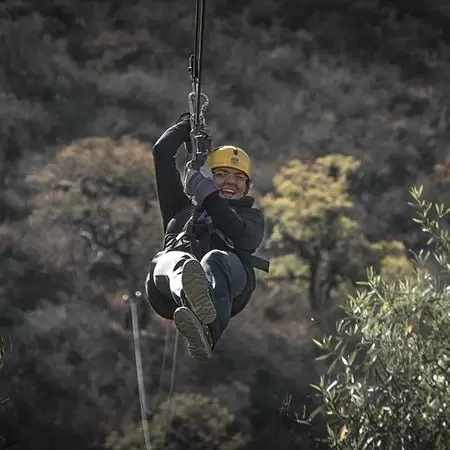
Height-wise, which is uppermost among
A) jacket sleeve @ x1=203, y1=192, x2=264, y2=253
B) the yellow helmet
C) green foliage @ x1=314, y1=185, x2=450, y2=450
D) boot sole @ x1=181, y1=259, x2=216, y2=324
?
the yellow helmet

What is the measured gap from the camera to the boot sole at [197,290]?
347 cm

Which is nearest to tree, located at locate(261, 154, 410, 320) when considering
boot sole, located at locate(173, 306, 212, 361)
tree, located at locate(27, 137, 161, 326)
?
tree, located at locate(27, 137, 161, 326)

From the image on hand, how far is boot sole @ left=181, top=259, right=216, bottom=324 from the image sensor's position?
3.47m

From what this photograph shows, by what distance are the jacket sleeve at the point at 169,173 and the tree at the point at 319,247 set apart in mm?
8764

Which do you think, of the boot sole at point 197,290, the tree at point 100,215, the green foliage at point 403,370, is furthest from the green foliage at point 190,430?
the boot sole at point 197,290

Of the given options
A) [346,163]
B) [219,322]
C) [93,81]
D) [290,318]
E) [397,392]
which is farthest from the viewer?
[93,81]

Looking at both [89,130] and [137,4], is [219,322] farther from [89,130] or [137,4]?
[137,4]

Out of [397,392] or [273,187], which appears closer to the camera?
[397,392]

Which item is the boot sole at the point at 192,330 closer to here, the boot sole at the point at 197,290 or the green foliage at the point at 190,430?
the boot sole at the point at 197,290

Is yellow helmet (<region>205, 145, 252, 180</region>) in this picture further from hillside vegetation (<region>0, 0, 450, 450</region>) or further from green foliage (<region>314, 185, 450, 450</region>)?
hillside vegetation (<region>0, 0, 450, 450</region>)

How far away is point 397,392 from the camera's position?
15.0 ft

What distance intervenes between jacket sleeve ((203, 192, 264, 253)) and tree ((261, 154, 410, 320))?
8868 mm

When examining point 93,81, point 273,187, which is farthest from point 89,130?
point 273,187

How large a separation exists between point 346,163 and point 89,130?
322 cm
